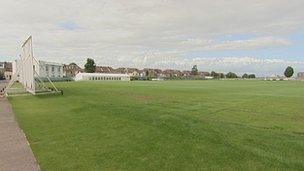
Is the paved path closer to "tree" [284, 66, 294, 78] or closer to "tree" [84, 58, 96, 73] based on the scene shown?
"tree" [84, 58, 96, 73]

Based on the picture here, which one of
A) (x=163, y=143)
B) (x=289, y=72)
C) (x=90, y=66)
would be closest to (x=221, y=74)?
(x=289, y=72)

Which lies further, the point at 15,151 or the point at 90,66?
the point at 90,66

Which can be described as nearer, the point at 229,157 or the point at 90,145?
the point at 229,157

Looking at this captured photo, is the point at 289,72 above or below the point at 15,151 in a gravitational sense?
above

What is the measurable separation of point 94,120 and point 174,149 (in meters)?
6.07

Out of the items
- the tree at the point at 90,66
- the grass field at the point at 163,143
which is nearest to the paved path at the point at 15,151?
the grass field at the point at 163,143

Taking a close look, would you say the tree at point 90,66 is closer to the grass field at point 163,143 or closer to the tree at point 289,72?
the tree at point 289,72

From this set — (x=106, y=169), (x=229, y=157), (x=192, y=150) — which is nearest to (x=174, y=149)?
(x=192, y=150)

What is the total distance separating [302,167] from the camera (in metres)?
7.19

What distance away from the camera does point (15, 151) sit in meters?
8.91

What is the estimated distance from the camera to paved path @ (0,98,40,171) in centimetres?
748

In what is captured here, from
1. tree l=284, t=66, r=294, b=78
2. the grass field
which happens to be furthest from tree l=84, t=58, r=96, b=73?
the grass field

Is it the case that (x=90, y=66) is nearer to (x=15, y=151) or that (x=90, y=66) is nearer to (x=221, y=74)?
(x=221, y=74)

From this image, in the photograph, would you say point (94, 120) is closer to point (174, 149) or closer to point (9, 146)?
point (9, 146)
